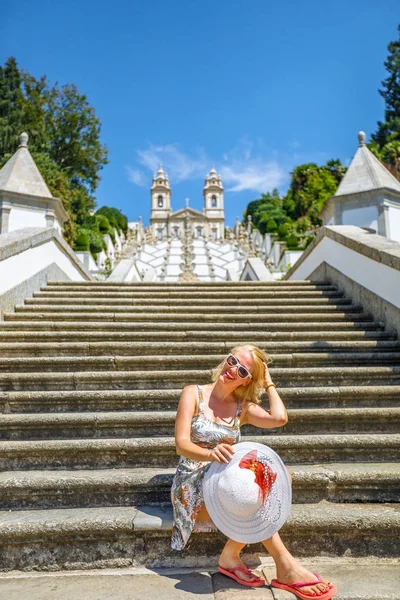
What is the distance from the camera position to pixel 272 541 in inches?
79.5

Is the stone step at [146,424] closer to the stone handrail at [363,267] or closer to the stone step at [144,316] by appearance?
the stone handrail at [363,267]

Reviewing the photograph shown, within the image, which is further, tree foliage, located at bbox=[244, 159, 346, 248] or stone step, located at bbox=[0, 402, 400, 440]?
tree foliage, located at bbox=[244, 159, 346, 248]

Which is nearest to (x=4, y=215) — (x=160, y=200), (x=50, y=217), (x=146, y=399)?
(x=50, y=217)

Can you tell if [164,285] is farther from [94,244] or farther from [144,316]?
[94,244]

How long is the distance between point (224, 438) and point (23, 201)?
42.9ft

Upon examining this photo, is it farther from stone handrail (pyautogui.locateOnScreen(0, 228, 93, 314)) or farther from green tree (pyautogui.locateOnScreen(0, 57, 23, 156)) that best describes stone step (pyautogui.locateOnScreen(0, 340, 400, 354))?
green tree (pyautogui.locateOnScreen(0, 57, 23, 156))

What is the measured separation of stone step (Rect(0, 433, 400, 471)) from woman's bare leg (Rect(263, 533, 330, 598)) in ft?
2.81

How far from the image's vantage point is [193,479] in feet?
7.06

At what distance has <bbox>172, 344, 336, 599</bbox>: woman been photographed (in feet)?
6.61

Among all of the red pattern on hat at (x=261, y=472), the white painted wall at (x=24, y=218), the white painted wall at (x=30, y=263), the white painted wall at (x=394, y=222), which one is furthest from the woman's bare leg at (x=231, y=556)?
the white painted wall at (x=24, y=218)

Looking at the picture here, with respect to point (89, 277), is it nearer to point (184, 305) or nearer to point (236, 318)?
point (184, 305)

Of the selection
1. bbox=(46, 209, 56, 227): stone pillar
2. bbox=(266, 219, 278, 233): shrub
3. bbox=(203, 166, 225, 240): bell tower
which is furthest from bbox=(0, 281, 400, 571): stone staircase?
bbox=(203, 166, 225, 240): bell tower

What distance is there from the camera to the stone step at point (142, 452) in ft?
9.28

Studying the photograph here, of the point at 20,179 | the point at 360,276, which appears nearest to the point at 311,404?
the point at 360,276
